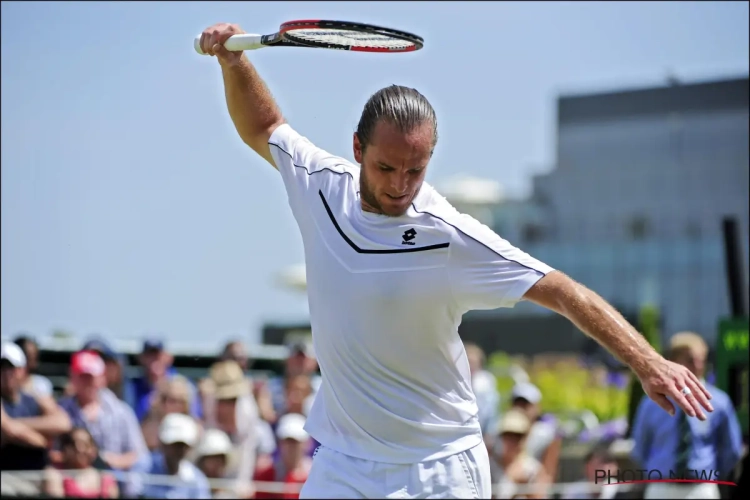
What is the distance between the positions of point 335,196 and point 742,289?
16.2 feet

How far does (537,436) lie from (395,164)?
265 inches

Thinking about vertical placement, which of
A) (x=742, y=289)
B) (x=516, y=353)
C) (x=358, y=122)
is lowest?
(x=516, y=353)

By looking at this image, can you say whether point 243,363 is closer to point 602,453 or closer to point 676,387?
point 602,453

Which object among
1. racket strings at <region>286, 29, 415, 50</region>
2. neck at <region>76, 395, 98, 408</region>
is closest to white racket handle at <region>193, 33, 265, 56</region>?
racket strings at <region>286, 29, 415, 50</region>

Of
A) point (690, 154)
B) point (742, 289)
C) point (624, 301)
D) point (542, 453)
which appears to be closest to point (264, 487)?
point (542, 453)

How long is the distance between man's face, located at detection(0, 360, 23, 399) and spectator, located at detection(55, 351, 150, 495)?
567 mm

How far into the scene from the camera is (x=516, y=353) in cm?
2397

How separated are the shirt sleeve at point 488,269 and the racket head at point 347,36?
3.14 ft

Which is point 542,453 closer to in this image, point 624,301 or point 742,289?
point 742,289

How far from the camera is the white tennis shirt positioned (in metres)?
3.73

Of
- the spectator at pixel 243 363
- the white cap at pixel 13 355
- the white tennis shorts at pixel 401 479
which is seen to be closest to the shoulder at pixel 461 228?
the white tennis shorts at pixel 401 479

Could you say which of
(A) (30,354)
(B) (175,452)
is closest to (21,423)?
(A) (30,354)

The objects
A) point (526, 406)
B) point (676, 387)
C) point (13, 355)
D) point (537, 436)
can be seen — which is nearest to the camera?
point (676, 387)

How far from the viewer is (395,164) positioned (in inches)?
148
